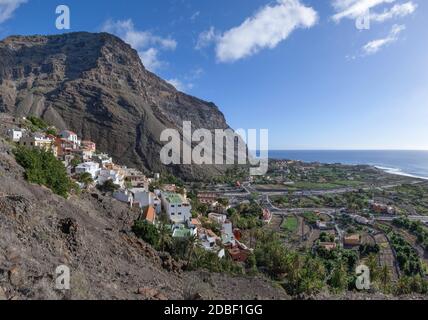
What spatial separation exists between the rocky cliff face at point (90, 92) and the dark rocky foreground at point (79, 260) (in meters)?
54.8

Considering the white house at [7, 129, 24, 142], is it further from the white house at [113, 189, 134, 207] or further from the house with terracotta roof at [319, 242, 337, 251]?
the house with terracotta roof at [319, 242, 337, 251]

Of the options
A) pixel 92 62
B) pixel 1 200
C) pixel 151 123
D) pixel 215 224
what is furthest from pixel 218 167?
pixel 1 200

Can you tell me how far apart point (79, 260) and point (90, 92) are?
246 ft

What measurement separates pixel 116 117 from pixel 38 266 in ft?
235

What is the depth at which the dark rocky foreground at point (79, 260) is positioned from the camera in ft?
28.0

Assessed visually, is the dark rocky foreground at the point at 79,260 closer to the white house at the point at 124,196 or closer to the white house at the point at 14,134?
the white house at the point at 124,196

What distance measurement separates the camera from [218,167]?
96.5m

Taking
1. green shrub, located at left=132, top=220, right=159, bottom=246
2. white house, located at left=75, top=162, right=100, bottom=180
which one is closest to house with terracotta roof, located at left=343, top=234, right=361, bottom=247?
green shrub, located at left=132, top=220, right=159, bottom=246

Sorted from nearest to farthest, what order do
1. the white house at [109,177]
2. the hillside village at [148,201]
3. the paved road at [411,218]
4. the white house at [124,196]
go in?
the hillside village at [148,201], the white house at [124,196], the white house at [109,177], the paved road at [411,218]

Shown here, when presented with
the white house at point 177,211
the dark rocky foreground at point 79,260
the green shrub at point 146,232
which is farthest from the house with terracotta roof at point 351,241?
the green shrub at point 146,232

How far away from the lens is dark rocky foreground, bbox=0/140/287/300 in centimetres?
852

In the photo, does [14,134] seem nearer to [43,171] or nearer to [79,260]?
[43,171]
